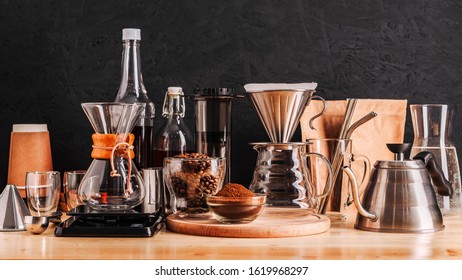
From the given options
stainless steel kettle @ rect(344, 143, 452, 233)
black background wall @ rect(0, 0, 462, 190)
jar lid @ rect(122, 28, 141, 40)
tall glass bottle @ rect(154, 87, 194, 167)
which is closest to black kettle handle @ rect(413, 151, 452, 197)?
stainless steel kettle @ rect(344, 143, 452, 233)

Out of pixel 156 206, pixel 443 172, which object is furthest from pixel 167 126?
pixel 443 172

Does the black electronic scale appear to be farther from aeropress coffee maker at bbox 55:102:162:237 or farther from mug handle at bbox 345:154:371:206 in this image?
mug handle at bbox 345:154:371:206

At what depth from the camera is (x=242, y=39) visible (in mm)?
1940

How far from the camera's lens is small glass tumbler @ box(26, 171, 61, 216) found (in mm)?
1632

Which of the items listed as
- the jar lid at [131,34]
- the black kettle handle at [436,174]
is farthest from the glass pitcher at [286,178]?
the jar lid at [131,34]

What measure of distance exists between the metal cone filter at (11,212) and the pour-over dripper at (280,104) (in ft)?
1.91

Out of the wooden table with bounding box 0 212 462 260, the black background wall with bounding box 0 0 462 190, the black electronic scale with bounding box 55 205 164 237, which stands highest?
the black background wall with bounding box 0 0 462 190

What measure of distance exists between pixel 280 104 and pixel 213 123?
0.22m

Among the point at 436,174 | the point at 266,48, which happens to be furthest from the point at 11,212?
the point at 436,174

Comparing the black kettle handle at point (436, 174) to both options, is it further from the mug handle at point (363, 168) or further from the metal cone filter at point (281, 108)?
A: the metal cone filter at point (281, 108)

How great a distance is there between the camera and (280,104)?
1.60 m

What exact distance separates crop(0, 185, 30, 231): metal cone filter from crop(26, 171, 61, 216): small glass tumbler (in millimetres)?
88

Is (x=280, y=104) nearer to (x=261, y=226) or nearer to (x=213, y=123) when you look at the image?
(x=213, y=123)

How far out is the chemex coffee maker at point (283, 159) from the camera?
159cm
